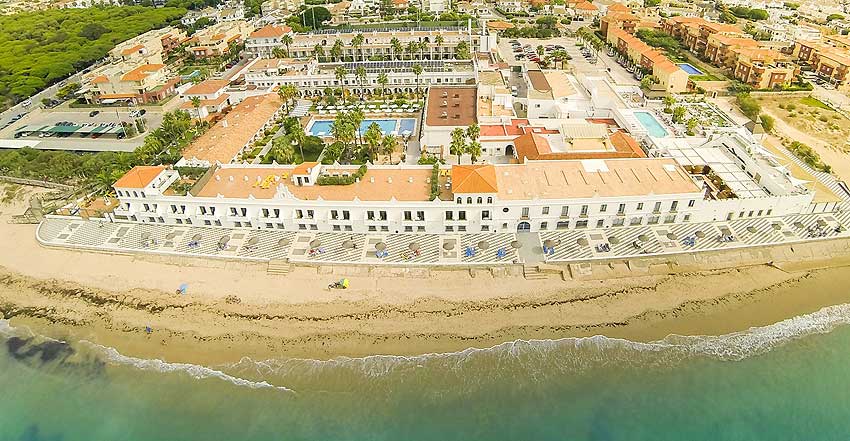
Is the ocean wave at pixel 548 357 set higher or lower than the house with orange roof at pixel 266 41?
lower

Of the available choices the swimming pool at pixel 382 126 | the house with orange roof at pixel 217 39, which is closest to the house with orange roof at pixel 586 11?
the house with orange roof at pixel 217 39

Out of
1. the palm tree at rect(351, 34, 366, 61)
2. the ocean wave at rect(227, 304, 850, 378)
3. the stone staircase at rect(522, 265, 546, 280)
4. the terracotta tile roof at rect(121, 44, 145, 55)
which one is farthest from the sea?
the terracotta tile roof at rect(121, 44, 145, 55)

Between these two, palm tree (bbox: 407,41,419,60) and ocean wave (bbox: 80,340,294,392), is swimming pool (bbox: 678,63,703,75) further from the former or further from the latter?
ocean wave (bbox: 80,340,294,392)

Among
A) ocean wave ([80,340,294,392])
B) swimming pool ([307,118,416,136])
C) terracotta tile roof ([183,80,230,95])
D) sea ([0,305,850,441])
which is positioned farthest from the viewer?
terracotta tile roof ([183,80,230,95])

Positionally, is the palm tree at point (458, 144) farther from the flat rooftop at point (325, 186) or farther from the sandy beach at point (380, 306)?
the sandy beach at point (380, 306)

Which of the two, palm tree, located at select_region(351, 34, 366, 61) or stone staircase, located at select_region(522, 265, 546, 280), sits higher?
palm tree, located at select_region(351, 34, 366, 61)

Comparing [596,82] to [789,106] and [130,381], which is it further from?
[130,381]
